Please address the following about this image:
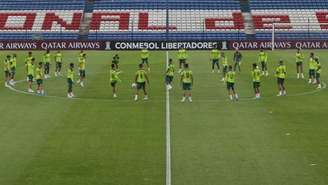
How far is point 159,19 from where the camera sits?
85.4 m

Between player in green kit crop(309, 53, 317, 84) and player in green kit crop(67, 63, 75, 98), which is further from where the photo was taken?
player in green kit crop(309, 53, 317, 84)

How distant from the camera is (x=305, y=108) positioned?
33125 mm

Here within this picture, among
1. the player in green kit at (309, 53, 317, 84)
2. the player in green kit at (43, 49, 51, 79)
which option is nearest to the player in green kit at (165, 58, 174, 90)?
the player in green kit at (309, 53, 317, 84)

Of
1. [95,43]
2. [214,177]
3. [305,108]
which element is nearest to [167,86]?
[305,108]

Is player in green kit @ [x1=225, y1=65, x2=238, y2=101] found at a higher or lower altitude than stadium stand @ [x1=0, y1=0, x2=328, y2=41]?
lower

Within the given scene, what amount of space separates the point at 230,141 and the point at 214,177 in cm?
519

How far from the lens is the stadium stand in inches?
3196

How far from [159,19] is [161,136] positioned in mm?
60158

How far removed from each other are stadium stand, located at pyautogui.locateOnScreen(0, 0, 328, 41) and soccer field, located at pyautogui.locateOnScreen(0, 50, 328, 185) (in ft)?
130

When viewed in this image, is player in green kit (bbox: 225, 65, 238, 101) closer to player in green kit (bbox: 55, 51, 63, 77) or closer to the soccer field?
the soccer field

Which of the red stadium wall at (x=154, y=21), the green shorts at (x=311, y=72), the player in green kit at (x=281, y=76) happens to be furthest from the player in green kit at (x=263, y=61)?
the red stadium wall at (x=154, y=21)

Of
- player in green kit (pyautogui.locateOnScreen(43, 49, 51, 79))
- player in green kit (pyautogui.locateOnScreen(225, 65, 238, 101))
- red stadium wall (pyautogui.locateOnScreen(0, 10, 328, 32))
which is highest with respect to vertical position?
red stadium wall (pyautogui.locateOnScreen(0, 10, 328, 32))

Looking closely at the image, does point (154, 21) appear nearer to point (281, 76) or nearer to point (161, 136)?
point (281, 76)

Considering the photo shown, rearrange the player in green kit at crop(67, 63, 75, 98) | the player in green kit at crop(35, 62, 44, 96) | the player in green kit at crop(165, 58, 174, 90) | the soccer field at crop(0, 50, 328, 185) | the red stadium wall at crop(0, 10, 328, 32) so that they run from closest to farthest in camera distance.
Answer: the soccer field at crop(0, 50, 328, 185) < the player in green kit at crop(67, 63, 75, 98) < the player in green kit at crop(35, 62, 44, 96) < the player in green kit at crop(165, 58, 174, 90) < the red stadium wall at crop(0, 10, 328, 32)
